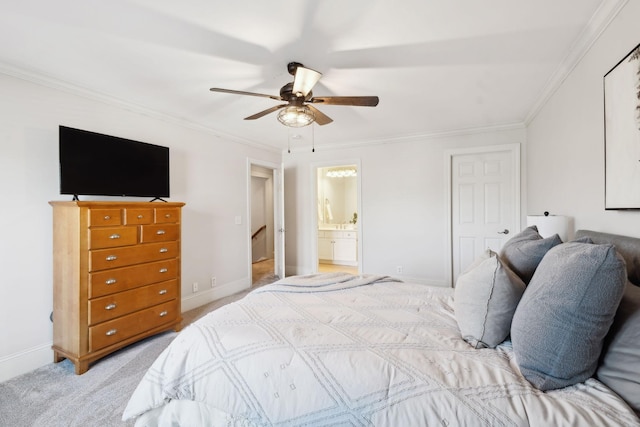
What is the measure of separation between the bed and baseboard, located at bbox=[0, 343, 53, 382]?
1.65m

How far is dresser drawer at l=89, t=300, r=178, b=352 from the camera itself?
219cm

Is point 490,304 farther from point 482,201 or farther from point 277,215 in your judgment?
point 277,215

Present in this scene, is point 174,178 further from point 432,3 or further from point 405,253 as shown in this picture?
point 405,253

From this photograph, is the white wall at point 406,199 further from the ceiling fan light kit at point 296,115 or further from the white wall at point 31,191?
the white wall at point 31,191

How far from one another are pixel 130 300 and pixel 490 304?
9.10 feet

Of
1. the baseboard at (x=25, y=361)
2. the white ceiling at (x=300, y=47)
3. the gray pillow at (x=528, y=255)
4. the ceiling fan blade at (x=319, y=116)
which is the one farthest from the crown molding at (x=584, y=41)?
the baseboard at (x=25, y=361)

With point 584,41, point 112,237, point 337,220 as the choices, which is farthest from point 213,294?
point 584,41

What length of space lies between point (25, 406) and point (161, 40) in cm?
261

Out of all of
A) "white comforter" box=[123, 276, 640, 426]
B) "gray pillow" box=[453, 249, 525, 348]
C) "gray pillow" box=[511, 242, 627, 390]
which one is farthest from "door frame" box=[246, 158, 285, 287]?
"gray pillow" box=[511, 242, 627, 390]

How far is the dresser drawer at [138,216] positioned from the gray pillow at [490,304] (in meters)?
2.67

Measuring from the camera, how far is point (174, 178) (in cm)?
329

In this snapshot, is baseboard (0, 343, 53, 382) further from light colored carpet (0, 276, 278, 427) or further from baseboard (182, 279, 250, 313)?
baseboard (182, 279, 250, 313)

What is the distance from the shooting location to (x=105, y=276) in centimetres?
224

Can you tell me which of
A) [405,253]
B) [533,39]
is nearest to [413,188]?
[405,253]
